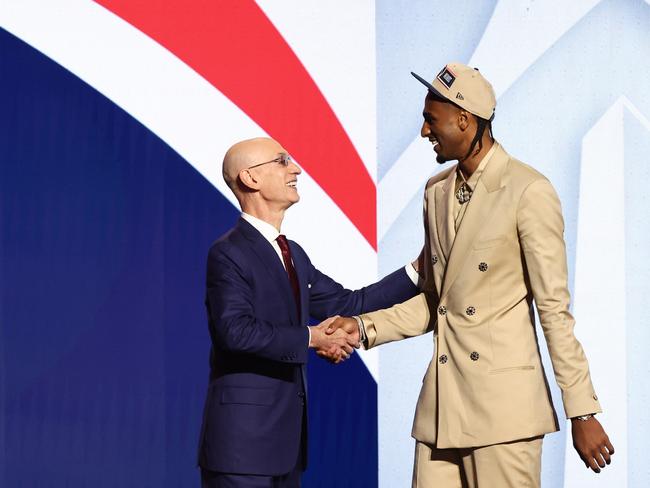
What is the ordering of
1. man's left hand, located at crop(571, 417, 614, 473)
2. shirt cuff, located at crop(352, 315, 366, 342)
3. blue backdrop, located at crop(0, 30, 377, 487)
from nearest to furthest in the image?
man's left hand, located at crop(571, 417, 614, 473)
shirt cuff, located at crop(352, 315, 366, 342)
blue backdrop, located at crop(0, 30, 377, 487)

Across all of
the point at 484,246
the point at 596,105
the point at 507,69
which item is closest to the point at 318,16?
the point at 507,69

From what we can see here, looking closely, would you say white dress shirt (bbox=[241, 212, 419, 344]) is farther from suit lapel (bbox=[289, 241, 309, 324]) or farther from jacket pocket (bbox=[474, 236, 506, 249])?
jacket pocket (bbox=[474, 236, 506, 249])

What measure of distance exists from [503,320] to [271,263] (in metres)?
0.67

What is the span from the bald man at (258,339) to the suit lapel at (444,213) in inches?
17.7

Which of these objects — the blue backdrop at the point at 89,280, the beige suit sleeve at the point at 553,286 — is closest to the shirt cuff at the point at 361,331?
the beige suit sleeve at the point at 553,286

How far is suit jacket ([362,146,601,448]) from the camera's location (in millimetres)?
2523

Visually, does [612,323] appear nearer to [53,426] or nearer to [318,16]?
[318,16]

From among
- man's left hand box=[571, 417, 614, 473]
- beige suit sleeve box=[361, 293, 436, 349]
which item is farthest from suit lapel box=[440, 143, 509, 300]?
man's left hand box=[571, 417, 614, 473]

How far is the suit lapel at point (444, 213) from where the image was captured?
2.68m

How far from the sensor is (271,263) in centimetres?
290

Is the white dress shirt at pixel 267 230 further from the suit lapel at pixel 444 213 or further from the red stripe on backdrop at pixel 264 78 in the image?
the red stripe on backdrop at pixel 264 78

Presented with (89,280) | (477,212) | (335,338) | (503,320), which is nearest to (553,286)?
(503,320)

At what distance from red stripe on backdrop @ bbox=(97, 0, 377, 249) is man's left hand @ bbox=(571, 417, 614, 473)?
5.29ft

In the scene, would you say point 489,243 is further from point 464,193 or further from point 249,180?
point 249,180
